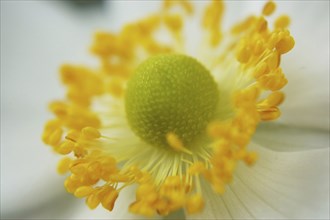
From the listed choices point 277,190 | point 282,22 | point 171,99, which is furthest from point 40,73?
point 277,190

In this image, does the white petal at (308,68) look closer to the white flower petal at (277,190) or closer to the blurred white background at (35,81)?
the white flower petal at (277,190)

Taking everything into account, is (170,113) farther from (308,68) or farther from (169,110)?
(308,68)

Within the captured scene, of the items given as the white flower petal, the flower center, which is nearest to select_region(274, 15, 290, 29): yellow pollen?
the flower center

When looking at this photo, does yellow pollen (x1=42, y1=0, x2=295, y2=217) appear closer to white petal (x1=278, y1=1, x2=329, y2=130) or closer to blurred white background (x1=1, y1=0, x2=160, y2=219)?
white petal (x1=278, y1=1, x2=329, y2=130)

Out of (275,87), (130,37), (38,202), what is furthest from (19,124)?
(275,87)

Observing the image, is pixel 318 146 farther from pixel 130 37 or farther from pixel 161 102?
pixel 130 37

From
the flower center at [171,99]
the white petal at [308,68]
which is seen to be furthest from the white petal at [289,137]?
the flower center at [171,99]

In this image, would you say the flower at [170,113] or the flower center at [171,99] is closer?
the flower at [170,113]
